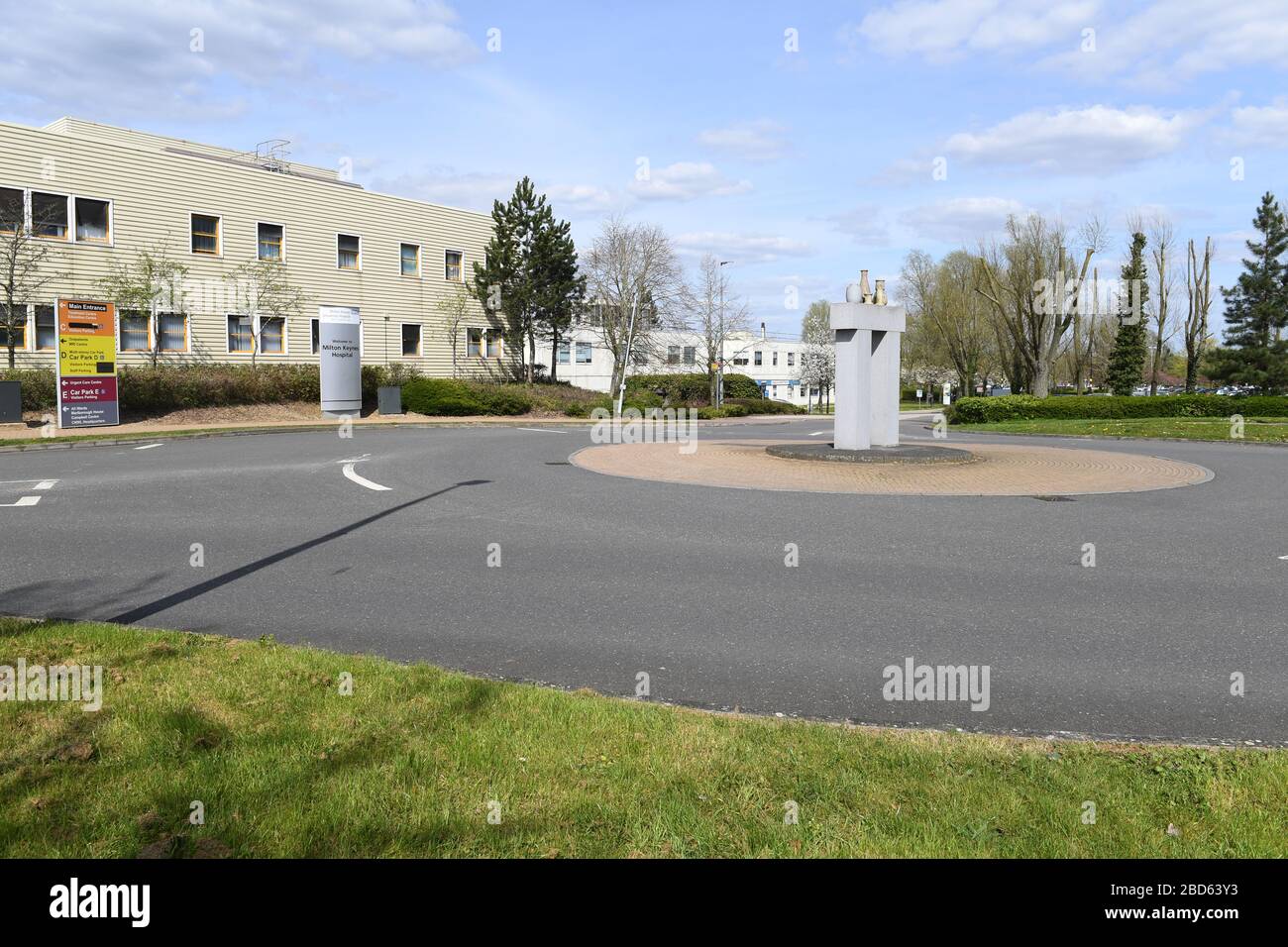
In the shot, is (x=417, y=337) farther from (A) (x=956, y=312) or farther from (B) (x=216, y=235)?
(A) (x=956, y=312)

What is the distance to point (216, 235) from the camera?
34.4 meters

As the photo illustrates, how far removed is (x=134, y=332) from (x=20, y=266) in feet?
12.8

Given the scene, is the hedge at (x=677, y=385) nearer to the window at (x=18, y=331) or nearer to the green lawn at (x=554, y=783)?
the window at (x=18, y=331)

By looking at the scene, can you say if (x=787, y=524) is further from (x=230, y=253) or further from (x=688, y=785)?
(x=230, y=253)

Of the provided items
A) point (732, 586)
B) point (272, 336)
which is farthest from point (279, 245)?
point (732, 586)

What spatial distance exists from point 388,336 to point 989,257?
1497 inches

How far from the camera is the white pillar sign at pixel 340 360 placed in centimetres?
3141

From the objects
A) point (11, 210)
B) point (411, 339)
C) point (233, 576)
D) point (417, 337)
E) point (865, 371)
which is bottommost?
point (233, 576)

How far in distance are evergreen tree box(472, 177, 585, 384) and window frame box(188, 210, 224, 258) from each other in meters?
12.1

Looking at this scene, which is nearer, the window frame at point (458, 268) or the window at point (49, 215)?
the window at point (49, 215)

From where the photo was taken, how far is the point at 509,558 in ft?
29.5

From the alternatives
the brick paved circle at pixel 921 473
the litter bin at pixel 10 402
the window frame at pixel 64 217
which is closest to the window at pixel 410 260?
the window frame at pixel 64 217

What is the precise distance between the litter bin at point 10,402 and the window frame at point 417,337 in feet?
59.9

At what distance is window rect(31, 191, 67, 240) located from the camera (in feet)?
95.0
